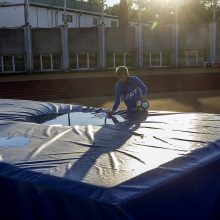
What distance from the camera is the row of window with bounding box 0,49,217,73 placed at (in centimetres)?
3278

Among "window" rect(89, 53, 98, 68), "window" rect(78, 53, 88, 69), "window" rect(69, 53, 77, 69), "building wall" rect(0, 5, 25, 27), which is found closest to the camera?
"window" rect(69, 53, 77, 69)

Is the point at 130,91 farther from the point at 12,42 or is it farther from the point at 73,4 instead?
the point at 73,4

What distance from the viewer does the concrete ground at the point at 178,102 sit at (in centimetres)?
1412

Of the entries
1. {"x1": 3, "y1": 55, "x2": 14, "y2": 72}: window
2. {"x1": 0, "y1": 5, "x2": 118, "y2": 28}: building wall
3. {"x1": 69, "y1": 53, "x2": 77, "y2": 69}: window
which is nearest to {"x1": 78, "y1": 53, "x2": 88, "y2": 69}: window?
{"x1": 69, "y1": 53, "x2": 77, "y2": 69}: window

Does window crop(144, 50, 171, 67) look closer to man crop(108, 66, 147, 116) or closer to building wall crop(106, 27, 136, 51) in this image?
building wall crop(106, 27, 136, 51)

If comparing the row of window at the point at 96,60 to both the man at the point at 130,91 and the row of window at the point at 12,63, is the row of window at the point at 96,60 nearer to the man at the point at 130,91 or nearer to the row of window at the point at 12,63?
the row of window at the point at 12,63

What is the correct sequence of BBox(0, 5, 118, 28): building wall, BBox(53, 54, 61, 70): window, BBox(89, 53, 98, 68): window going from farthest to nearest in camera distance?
BBox(0, 5, 118, 28): building wall
BBox(89, 53, 98, 68): window
BBox(53, 54, 61, 70): window

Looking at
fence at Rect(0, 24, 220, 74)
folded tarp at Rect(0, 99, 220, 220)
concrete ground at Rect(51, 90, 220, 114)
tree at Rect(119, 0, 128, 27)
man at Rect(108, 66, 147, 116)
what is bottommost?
concrete ground at Rect(51, 90, 220, 114)

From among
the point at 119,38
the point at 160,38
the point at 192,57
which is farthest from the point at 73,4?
the point at 192,57

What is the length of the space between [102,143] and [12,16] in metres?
34.8

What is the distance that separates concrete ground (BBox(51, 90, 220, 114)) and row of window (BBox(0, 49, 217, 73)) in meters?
15.6

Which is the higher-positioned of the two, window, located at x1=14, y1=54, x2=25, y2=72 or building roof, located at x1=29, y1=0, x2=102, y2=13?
building roof, located at x1=29, y1=0, x2=102, y2=13

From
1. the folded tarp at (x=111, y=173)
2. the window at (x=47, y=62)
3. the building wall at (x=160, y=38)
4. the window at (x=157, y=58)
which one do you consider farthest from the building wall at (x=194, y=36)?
the folded tarp at (x=111, y=173)

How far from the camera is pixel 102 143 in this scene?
17.9ft
